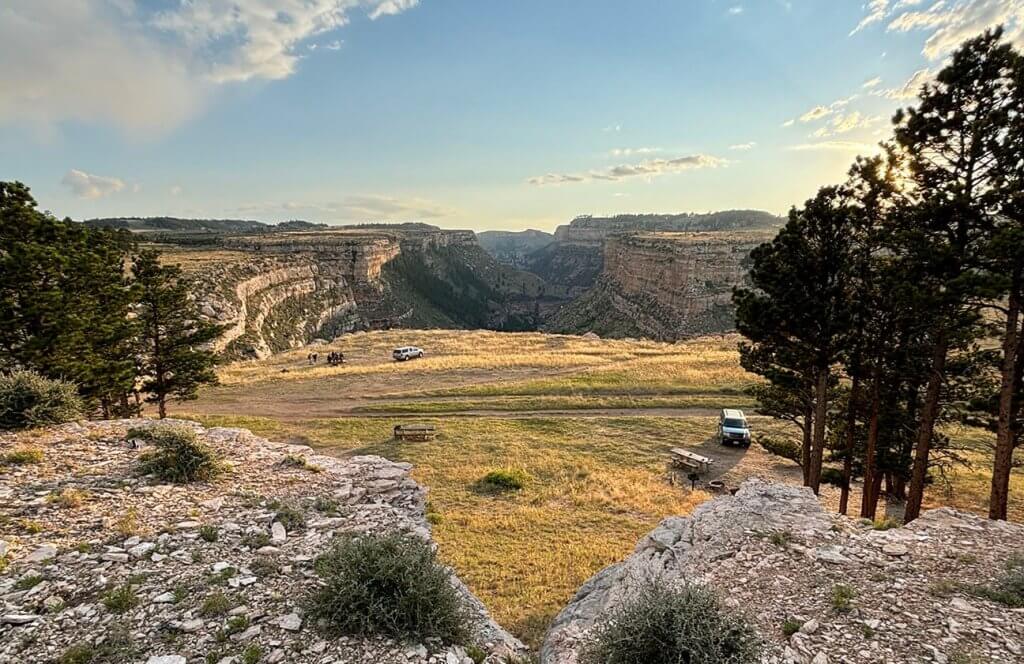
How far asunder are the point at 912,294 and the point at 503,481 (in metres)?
14.4

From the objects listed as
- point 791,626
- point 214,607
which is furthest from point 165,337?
point 791,626

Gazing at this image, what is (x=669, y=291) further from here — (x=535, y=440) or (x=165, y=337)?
(x=165, y=337)

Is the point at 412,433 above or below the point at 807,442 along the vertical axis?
below

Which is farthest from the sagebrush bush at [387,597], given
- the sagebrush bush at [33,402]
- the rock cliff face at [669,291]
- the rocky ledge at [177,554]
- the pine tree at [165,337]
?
the rock cliff face at [669,291]

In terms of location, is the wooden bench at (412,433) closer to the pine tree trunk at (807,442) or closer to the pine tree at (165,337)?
the pine tree at (165,337)

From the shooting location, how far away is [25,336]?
20641 millimetres

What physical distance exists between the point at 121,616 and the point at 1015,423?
21234mm

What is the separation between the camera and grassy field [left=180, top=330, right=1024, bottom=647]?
13484mm

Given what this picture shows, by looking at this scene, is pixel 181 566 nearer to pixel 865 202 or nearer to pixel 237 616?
pixel 237 616

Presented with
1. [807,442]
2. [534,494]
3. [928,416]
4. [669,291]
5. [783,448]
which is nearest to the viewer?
[928,416]

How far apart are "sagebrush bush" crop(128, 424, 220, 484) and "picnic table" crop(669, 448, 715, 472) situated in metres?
18.9

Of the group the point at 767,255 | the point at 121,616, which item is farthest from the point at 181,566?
the point at 767,255

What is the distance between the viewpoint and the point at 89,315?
23.3 m

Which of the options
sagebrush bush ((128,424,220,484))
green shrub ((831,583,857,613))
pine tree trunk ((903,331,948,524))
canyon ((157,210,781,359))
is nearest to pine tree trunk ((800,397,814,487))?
pine tree trunk ((903,331,948,524))
